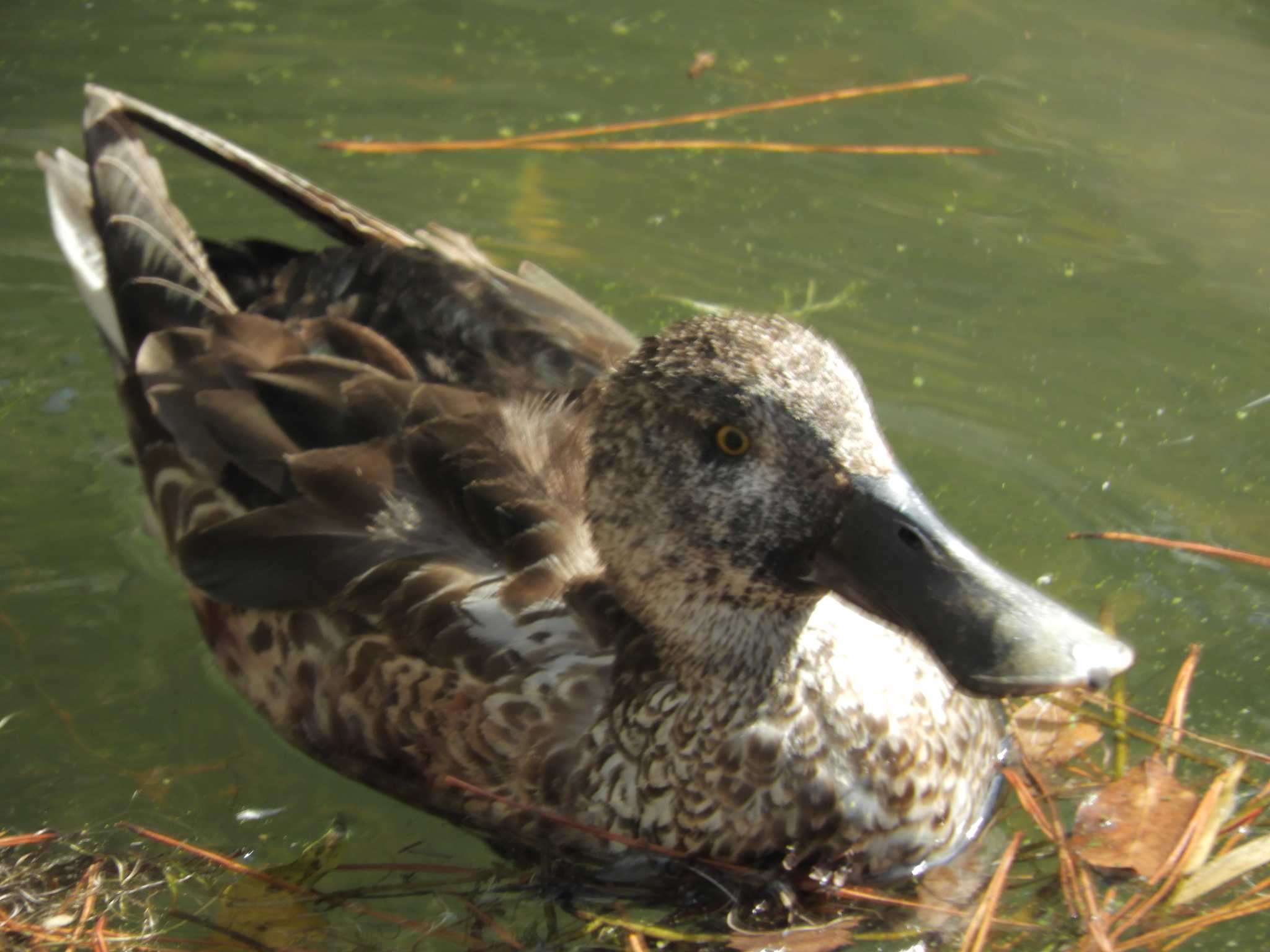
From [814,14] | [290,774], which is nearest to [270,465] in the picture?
[290,774]

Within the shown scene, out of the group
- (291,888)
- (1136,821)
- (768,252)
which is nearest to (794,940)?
(1136,821)

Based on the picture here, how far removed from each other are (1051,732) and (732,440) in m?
1.19

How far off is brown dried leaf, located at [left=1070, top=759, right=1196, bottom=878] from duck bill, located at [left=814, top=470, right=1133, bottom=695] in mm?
790

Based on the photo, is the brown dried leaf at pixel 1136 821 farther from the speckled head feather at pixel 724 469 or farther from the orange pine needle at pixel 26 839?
the orange pine needle at pixel 26 839

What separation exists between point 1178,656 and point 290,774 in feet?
6.83

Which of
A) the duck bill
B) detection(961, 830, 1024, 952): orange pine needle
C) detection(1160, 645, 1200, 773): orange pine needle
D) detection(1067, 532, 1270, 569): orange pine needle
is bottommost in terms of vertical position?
detection(961, 830, 1024, 952): orange pine needle

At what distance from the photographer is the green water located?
3.74 metres

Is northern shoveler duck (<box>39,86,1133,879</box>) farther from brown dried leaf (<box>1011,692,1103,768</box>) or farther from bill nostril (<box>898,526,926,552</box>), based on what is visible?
brown dried leaf (<box>1011,692,1103,768</box>)

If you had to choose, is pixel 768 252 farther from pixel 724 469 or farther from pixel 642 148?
pixel 724 469

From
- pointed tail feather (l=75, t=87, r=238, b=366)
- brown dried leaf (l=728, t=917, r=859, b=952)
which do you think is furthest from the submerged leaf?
pointed tail feather (l=75, t=87, r=238, b=366)

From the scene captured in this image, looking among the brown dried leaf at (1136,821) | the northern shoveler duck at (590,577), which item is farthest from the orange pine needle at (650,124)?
the brown dried leaf at (1136,821)

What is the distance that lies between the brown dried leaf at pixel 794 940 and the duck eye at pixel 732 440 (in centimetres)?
90

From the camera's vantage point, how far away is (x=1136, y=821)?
3.20 metres

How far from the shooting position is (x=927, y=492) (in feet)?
14.3
